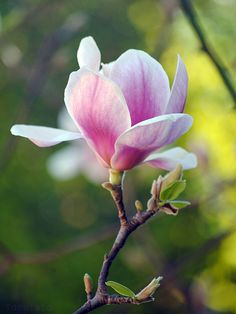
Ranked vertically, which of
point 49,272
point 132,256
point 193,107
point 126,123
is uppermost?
point 126,123

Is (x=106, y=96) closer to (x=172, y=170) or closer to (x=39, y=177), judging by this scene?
(x=172, y=170)

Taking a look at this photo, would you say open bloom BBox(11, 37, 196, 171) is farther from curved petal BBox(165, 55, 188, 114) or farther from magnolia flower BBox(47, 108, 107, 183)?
magnolia flower BBox(47, 108, 107, 183)

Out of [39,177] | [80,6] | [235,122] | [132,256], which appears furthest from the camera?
[80,6]

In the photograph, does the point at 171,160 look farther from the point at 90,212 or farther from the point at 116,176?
the point at 90,212

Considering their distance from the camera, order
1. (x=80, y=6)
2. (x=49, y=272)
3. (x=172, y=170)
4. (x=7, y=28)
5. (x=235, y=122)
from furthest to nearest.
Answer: (x=80, y=6), (x=49, y=272), (x=235, y=122), (x=7, y=28), (x=172, y=170)

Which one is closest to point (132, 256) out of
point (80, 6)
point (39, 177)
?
point (39, 177)

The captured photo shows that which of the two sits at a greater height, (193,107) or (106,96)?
(106,96)

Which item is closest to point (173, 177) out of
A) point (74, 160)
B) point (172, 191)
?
point (172, 191)

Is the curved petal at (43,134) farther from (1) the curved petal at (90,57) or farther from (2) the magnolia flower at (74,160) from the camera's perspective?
(2) the magnolia flower at (74,160)

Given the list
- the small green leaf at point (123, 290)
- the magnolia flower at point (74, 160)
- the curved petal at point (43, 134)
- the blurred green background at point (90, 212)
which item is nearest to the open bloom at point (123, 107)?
the curved petal at point (43, 134)
